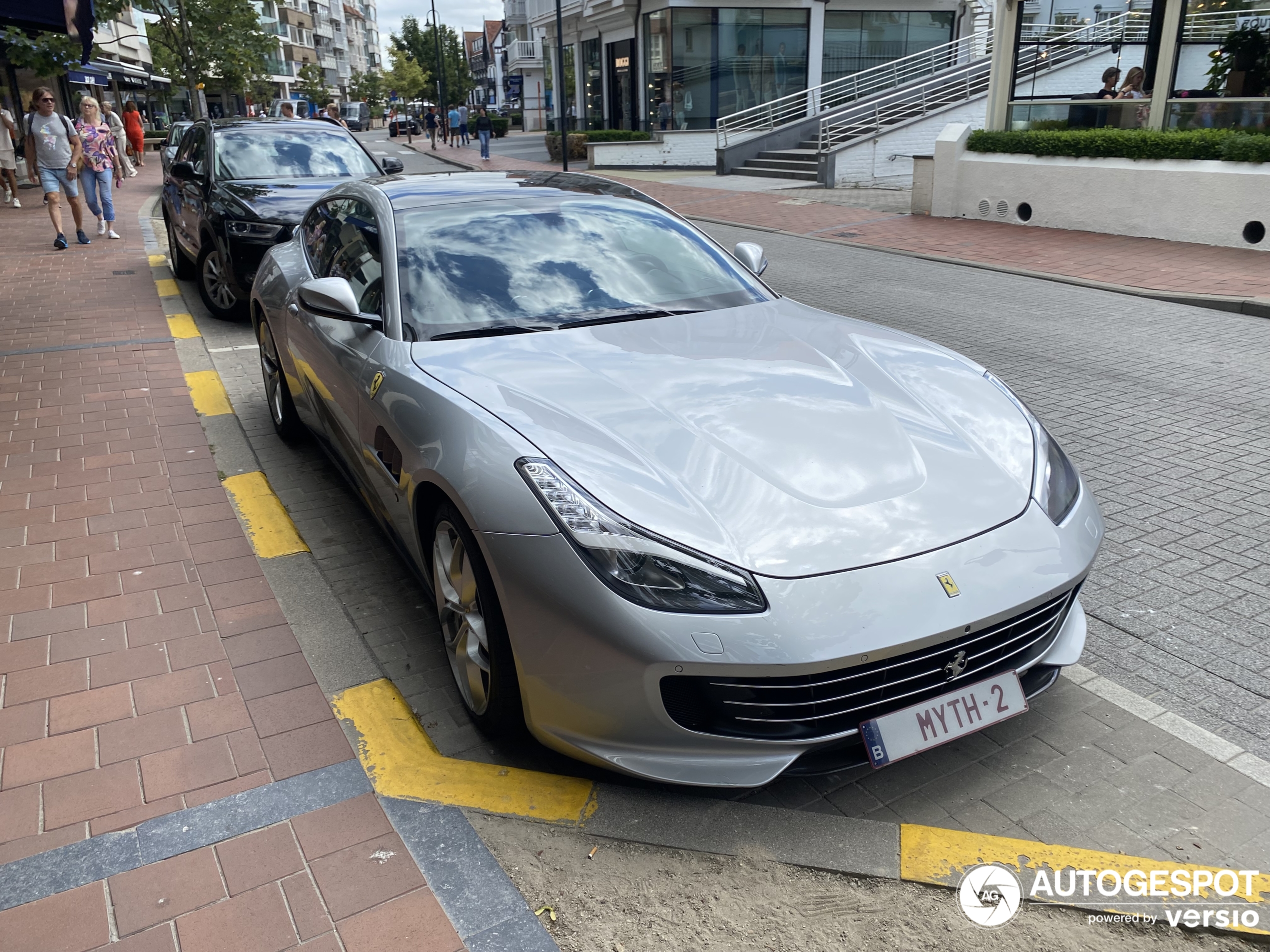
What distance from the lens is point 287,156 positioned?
32.0ft

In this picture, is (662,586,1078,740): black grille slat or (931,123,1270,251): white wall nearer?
(662,586,1078,740): black grille slat

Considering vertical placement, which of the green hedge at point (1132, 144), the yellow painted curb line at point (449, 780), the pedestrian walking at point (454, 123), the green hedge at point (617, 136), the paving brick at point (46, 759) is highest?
the pedestrian walking at point (454, 123)

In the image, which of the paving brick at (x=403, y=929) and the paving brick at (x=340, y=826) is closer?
the paving brick at (x=403, y=929)

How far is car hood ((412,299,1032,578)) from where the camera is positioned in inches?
101

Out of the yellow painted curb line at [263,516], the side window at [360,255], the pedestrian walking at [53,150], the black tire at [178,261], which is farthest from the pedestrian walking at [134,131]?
the side window at [360,255]

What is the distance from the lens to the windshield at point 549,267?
12.3 feet

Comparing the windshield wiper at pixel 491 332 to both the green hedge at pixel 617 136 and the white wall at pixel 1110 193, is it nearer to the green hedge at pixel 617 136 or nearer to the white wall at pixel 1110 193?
the white wall at pixel 1110 193

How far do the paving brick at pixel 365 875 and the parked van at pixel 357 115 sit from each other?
74812mm

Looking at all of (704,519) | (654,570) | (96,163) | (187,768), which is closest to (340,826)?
(187,768)

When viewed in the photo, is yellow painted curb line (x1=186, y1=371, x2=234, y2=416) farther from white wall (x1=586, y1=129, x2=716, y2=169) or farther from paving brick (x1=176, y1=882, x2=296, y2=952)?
white wall (x1=586, y1=129, x2=716, y2=169)

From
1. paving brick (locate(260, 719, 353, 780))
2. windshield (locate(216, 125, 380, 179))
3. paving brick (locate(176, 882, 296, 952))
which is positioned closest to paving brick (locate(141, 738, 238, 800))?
paving brick (locate(260, 719, 353, 780))

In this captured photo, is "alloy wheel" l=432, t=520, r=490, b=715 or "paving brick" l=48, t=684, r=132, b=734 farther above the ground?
"alloy wheel" l=432, t=520, r=490, b=715

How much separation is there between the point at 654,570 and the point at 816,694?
0.50 metres

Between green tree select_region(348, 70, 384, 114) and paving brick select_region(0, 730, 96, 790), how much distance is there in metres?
99.0
